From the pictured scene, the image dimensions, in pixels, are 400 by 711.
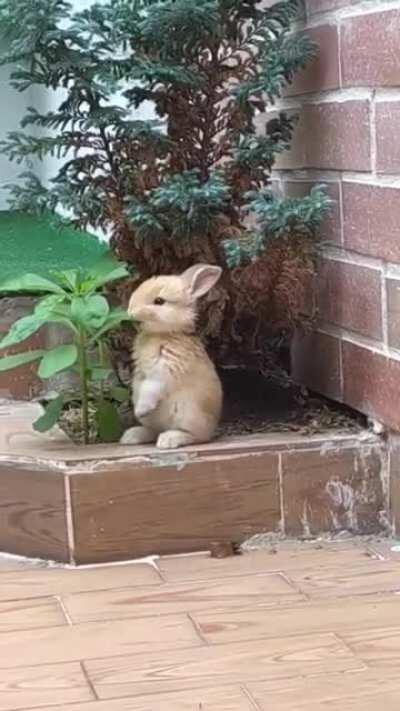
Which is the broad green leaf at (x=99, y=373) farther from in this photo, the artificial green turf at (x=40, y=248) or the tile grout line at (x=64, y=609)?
the artificial green turf at (x=40, y=248)

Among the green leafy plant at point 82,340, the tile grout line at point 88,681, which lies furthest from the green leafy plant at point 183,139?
the tile grout line at point 88,681

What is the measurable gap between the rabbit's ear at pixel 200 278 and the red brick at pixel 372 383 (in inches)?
11.8

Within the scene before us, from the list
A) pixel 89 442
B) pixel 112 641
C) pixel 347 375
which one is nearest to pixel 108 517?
pixel 89 442

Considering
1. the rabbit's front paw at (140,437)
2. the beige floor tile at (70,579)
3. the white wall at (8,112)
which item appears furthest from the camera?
the white wall at (8,112)

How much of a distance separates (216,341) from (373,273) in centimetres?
38

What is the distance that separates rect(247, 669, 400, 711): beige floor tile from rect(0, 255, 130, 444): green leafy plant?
2.40 feet

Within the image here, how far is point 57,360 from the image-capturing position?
217cm

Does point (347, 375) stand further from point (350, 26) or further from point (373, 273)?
point (350, 26)

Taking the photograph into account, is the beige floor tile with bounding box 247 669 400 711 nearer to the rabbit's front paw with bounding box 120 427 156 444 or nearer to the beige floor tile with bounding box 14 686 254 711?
the beige floor tile with bounding box 14 686 254 711

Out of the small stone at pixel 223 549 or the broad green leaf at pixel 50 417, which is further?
the broad green leaf at pixel 50 417

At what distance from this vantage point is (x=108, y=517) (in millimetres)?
2160

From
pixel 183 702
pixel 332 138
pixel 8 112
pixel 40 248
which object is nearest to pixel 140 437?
pixel 332 138

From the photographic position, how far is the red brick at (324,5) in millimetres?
2246

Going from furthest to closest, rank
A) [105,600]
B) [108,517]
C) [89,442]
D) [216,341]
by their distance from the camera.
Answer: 1. [216,341]
2. [89,442]
3. [108,517]
4. [105,600]
